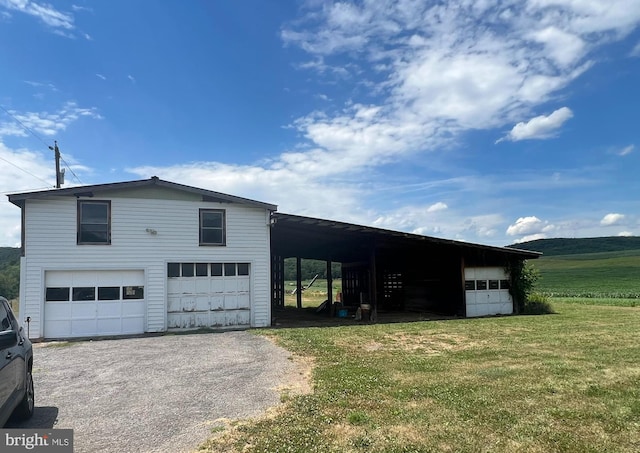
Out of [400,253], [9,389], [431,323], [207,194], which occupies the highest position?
[207,194]

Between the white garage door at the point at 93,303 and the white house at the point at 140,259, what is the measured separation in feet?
0.10

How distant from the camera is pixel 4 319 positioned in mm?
5145

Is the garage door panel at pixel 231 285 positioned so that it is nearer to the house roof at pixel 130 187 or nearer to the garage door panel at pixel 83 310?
the house roof at pixel 130 187

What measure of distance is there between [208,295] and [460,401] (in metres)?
11.2

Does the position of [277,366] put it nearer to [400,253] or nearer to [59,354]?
[59,354]

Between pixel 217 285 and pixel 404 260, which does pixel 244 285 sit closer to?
pixel 217 285

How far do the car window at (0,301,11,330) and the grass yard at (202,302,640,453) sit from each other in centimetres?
269

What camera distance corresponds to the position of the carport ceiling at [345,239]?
55.9 ft

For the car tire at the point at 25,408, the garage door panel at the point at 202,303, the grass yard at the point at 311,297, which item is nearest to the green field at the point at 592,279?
the grass yard at the point at 311,297

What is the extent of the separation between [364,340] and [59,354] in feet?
25.6

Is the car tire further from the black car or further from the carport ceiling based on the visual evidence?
the carport ceiling

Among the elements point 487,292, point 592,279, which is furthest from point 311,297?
point 592,279

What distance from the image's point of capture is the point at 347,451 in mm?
4395

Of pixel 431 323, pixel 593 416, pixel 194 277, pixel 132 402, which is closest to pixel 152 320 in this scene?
pixel 194 277
